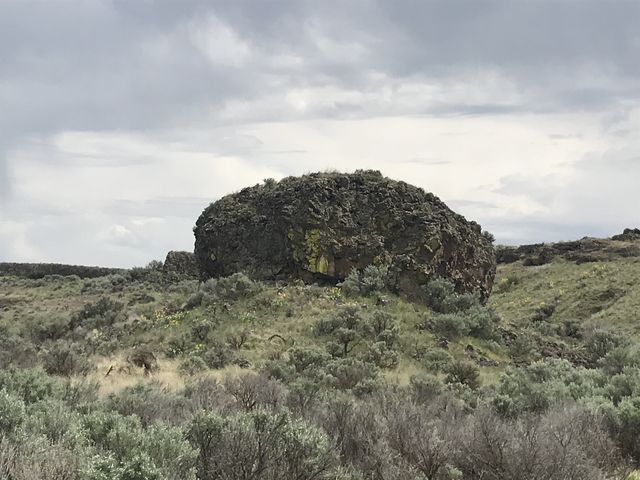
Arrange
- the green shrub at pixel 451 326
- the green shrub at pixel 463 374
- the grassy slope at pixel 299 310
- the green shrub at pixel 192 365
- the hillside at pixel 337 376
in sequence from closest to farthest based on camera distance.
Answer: the hillside at pixel 337 376, the green shrub at pixel 463 374, the green shrub at pixel 192 365, the grassy slope at pixel 299 310, the green shrub at pixel 451 326

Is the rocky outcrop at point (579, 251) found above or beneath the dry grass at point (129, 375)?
above

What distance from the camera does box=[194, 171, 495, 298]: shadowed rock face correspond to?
2548 centimetres

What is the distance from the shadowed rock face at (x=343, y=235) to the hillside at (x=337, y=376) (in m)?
1.16

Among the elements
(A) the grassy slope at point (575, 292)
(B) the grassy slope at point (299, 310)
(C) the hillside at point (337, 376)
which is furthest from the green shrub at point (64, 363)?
(A) the grassy slope at point (575, 292)

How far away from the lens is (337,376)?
13789 mm

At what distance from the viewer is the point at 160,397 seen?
855cm

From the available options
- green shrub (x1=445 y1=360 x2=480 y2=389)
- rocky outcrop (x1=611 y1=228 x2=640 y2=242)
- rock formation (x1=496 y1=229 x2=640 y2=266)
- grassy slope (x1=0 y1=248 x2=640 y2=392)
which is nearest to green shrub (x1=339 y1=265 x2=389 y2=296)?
grassy slope (x1=0 y1=248 x2=640 y2=392)

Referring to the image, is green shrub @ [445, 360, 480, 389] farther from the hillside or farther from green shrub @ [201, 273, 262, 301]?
green shrub @ [201, 273, 262, 301]

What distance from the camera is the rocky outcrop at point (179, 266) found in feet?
148

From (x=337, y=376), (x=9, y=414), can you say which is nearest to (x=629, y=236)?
(x=337, y=376)

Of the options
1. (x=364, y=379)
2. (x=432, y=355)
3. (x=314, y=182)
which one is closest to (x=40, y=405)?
(x=364, y=379)

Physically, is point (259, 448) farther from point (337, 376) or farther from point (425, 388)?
point (337, 376)

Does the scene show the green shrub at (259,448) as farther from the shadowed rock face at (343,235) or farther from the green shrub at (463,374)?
the shadowed rock face at (343,235)

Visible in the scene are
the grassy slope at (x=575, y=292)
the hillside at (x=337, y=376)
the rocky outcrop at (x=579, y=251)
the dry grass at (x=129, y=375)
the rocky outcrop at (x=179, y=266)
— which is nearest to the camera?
the hillside at (x=337, y=376)
